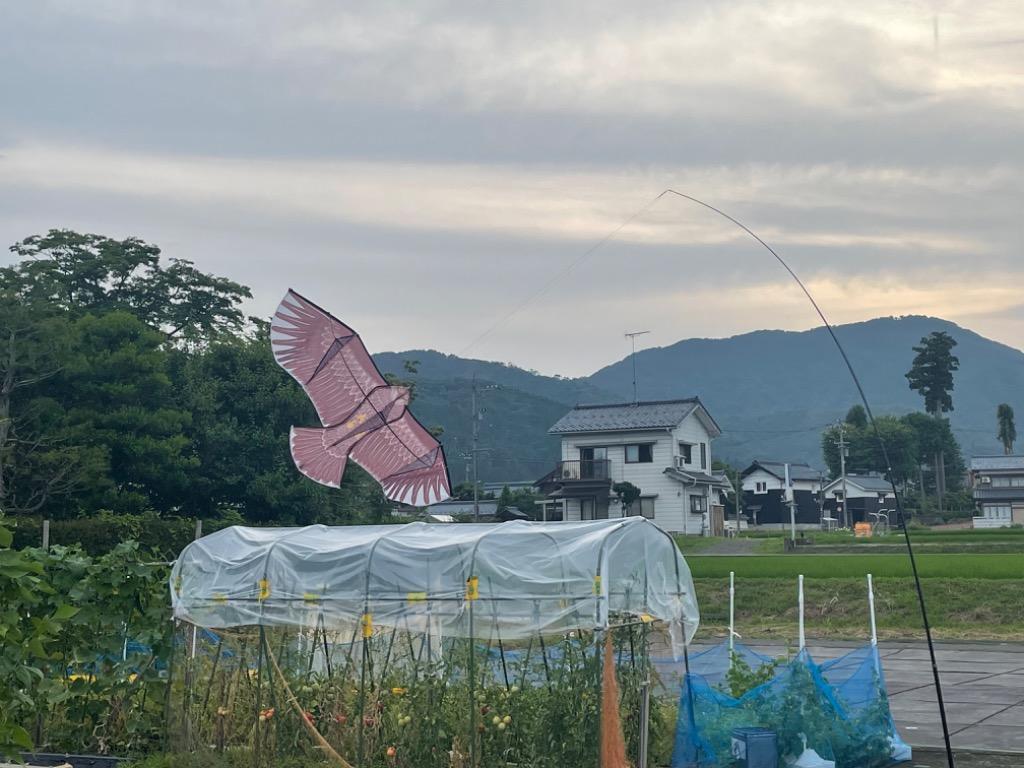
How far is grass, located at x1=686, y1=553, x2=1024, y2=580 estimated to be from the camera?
3051cm

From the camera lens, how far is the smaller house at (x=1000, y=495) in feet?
252

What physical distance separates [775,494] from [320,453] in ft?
285

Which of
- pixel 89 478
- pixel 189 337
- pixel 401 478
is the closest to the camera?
pixel 401 478

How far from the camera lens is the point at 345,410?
14164mm

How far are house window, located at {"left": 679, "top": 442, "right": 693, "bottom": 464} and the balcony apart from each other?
3.41 m

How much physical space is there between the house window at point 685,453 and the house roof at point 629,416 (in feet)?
4.81

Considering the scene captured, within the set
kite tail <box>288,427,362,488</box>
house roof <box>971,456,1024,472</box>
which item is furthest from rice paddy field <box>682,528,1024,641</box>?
house roof <box>971,456,1024,472</box>

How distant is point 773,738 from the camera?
1053 centimetres

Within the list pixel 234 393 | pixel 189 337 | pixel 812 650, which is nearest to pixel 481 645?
pixel 812 650

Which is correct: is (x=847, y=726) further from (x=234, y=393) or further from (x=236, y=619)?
(x=234, y=393)

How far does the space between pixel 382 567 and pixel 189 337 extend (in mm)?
39503

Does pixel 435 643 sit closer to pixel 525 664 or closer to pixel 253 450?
pixel 525 664

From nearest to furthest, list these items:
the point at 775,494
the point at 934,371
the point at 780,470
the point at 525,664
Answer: the point at 525,664
the point at 775,494
the point at 780,470
the point at 934,371

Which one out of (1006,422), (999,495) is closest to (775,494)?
(999,495)
